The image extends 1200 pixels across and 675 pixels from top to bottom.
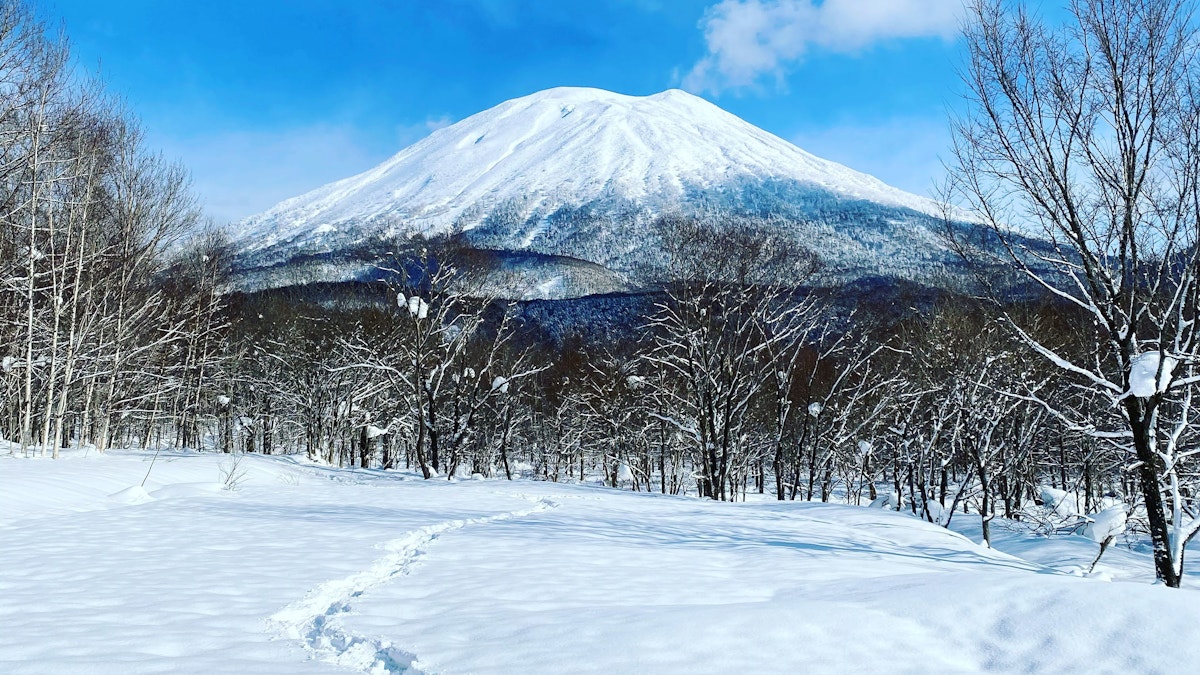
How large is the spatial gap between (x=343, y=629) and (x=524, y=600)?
113cm

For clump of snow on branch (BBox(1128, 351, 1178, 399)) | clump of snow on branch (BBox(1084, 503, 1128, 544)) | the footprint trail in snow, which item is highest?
clump of snow on branch (BBox(1128, 351, 1178, 399))

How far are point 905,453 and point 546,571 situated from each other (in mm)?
16029

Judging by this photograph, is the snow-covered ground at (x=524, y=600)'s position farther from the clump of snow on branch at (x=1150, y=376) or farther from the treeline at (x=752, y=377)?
the treeline at (x=752, y=377)

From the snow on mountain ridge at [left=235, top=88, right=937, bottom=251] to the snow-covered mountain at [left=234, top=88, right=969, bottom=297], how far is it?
53 cm

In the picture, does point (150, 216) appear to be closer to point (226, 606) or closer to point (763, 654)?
point (226, 606)

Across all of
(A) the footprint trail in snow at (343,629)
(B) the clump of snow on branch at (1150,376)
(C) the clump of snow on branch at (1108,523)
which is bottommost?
(A) the footprint trail in snow at (343,629)

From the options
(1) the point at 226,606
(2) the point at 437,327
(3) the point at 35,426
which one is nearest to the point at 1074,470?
(2) the point at 437,327

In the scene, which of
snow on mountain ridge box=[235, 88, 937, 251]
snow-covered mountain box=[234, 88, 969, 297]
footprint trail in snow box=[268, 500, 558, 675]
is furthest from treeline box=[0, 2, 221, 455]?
snow on mountain ridge box=[235, 88, 937, 251]

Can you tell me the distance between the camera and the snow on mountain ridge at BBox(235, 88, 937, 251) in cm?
14050

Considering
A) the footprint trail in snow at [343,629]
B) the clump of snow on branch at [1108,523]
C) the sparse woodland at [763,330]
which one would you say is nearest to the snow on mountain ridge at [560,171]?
the sparse woodland at [763,330]

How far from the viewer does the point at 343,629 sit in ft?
12.1

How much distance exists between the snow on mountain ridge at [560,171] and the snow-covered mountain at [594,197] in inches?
20.8

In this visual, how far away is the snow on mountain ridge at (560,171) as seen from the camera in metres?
140

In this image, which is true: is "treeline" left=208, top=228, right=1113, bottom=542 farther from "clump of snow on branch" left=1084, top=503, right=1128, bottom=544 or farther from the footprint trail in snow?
the footprint trail in snow
